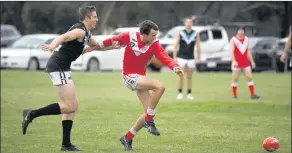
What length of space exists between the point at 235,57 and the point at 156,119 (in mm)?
6695

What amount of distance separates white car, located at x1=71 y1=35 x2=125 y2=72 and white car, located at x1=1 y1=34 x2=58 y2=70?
1606 millimetres

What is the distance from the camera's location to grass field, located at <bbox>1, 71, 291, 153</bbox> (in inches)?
516

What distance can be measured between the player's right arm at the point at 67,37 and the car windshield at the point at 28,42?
2489 cm

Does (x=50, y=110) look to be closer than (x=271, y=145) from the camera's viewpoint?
Yes

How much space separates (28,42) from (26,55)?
116 centimetres

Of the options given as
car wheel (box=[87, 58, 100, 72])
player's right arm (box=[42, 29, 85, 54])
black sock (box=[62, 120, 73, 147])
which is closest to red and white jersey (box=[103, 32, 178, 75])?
player's right arm (box=[42, 29, 85, 54])

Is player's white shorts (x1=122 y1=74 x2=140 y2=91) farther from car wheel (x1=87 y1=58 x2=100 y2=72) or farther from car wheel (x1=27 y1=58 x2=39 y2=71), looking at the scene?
car wheel (x1=27 y1=58 x2=39 y2=71)

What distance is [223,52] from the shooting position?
38125mm

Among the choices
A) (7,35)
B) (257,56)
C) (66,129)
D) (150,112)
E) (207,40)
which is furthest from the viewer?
(7,35)

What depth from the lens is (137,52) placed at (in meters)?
12.3

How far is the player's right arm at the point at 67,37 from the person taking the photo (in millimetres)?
11055

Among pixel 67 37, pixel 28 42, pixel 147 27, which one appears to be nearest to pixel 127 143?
pixel 147 27

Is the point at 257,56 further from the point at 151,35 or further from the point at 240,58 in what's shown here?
the point at 151,35

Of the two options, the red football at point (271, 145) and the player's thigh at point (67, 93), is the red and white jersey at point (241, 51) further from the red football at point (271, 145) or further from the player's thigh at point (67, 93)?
the player's thigh at point (67, 93)
